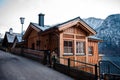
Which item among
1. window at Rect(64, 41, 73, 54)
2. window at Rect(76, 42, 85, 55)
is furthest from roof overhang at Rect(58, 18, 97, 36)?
window at Rect(64, 41, 73, 54)

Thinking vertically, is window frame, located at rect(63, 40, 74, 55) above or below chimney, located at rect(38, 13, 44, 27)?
below

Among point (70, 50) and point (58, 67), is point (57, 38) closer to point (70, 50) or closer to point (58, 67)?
point (70, 50)

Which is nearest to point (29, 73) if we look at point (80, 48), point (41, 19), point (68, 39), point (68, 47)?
point (68, 47)

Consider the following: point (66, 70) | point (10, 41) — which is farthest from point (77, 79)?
point (10, 41)

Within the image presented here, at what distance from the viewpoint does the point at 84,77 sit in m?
10.6

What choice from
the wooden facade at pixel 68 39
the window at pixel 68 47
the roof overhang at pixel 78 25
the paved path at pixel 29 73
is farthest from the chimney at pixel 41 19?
the paved path at pixel 29 73

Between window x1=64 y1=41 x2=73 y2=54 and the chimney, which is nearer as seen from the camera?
window x1=64 y1=41 x2=73 y2=54

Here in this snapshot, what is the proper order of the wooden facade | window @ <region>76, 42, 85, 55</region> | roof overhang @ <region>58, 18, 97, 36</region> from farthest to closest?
window @ <region>76, 42, 85, 55</region>
the wooden facade
roof overhang @ <region>58, 18, 97, 36</region>

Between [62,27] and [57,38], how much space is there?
51.0 inches

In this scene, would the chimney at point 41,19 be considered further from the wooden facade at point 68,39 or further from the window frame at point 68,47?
the window frame at point 68,47

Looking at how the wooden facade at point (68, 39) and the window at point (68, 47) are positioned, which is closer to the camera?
the wooden facade at point (68, 39)

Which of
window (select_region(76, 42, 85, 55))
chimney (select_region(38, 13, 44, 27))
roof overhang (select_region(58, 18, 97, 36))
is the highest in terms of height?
chimney (select_region(38, 13, 44, 27))

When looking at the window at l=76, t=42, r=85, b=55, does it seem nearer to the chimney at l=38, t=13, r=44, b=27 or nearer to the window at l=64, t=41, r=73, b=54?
the window at l=64, t=41, r=73, b=54

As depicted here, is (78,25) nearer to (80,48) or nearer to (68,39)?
(68,39)
